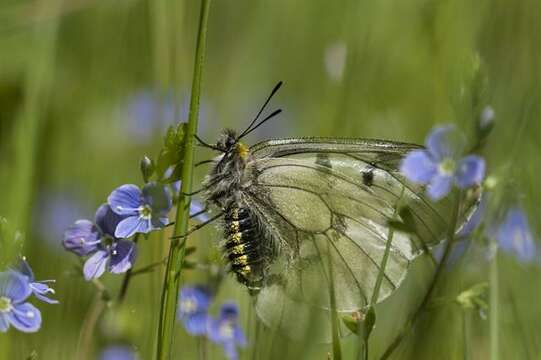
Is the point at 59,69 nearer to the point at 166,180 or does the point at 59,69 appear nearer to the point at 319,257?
the point at 319,257

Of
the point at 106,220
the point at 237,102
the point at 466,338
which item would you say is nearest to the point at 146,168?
the point at 106,220

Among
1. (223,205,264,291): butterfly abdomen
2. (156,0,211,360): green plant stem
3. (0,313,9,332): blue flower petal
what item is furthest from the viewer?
(223,205,264,291): butterfly abdomen

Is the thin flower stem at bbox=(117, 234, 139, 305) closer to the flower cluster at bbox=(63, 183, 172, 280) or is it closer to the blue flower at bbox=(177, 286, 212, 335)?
the flower cluster at bbox=(63, 183, 172, 280)

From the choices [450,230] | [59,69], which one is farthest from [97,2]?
[450,230]

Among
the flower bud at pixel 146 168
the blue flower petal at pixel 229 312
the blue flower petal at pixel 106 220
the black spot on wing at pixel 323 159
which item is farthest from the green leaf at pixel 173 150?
the black spot on wing at pixel 323 159

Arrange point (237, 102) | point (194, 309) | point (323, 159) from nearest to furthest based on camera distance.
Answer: point (194, 309) < point (323, 159) < point (237, 102)

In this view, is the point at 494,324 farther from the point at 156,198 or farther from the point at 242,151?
the point at 242,151

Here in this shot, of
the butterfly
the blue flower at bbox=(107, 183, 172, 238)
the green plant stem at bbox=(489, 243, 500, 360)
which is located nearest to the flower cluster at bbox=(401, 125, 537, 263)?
the green plant stem at bbox=(489, 243, 500, 360)
